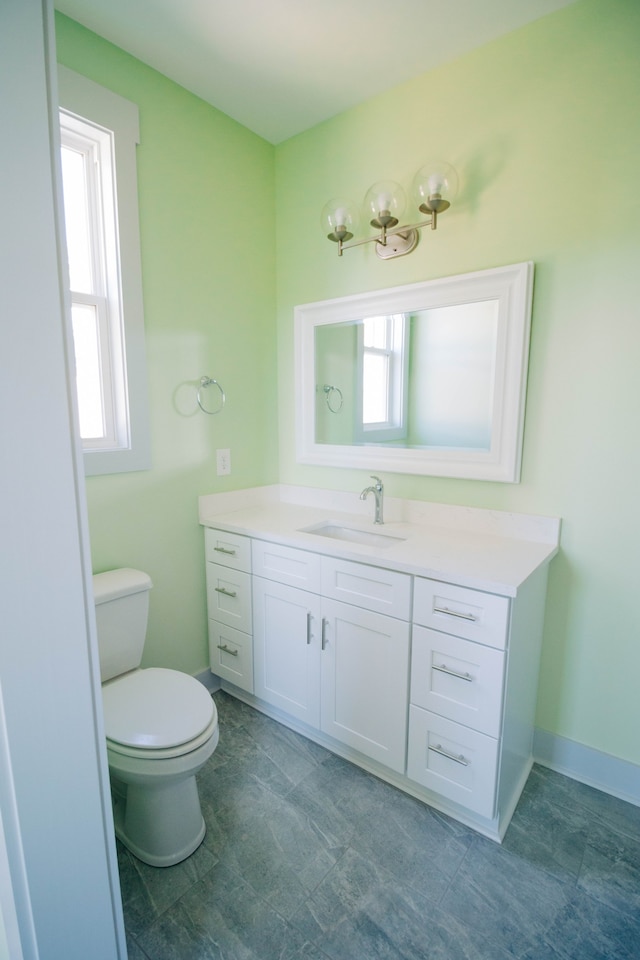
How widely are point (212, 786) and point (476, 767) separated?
962 millimetres

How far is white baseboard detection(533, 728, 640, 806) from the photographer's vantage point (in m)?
1.56

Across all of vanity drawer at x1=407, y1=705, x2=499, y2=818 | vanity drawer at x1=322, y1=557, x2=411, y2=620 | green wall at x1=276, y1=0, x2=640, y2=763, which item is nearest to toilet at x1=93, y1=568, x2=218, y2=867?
vanity drawer at x1=322, y1=557, x2=411, y2=620

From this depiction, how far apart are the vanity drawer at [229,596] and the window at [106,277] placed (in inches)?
24.7

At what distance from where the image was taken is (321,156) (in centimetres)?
209

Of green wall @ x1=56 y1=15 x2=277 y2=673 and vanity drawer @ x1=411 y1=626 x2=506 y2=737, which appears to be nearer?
vanity drawer @ x1=411 y1=626 x2=506 y2=737

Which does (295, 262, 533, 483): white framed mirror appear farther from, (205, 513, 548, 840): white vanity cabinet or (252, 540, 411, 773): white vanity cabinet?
(252, 540, 411, 773): white vanity cabinet

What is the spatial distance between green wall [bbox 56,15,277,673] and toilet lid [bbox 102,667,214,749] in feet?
1.45

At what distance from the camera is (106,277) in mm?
1722

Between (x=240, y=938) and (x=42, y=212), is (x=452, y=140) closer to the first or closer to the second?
(x=42, y=212)

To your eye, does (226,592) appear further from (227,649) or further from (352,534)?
(352,534)

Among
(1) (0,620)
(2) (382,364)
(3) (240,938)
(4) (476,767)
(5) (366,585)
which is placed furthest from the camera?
(2) (382,364)

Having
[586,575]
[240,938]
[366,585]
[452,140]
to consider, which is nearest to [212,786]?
[240,938]

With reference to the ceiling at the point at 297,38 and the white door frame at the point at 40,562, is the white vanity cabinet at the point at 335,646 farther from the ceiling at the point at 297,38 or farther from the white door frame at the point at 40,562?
the ceiling at the point at 297,38

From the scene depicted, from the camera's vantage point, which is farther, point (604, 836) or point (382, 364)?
point (382, 364)
